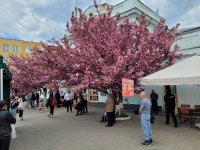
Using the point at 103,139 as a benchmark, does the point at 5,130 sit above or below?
above

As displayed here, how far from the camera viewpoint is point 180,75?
7527 mm

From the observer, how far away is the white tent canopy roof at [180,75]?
23.5ft

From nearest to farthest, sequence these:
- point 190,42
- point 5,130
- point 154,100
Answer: point 5,130 → point 190,42 → point 154,100

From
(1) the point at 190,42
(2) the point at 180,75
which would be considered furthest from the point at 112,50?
(1) the point at 190,42

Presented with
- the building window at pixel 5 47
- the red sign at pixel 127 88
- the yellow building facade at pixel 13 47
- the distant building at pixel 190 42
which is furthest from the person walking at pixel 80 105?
the building window at pixel 5 47

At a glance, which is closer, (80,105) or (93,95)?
(80,105)

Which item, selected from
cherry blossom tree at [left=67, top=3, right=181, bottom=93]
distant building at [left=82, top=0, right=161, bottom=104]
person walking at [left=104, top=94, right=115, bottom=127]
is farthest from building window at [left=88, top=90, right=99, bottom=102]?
person walking at [left=104, top=94, right=115, bottom=127]

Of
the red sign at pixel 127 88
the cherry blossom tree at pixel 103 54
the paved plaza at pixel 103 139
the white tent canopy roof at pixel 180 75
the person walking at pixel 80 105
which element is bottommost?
the paved plaza at pixel 103 139

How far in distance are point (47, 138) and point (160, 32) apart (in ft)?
26.5

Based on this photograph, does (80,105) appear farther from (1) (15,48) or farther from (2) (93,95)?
(1) (15,48)

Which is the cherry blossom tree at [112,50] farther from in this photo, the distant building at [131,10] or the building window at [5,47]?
the building window at [5,47]

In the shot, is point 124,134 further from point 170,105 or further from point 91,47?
point 91,47

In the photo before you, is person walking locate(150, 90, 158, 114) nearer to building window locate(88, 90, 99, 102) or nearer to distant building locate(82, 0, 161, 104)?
distant building locate(82, 0, 161, 104)

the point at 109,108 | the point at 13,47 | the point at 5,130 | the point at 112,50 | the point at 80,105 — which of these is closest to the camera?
the point at 5,130
